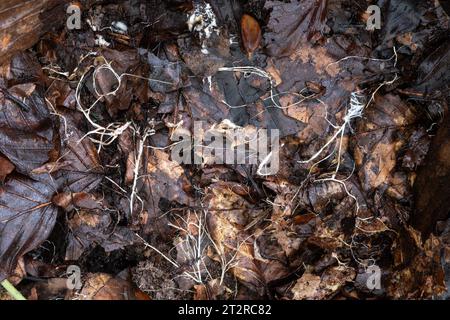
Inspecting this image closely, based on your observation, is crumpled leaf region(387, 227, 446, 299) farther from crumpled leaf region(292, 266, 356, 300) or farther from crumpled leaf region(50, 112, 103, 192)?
crumpled leaf region(50, 112, 103, 192)

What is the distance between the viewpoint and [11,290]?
2.20 m

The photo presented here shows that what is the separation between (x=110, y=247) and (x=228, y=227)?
63 centimetres

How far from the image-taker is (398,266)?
212 cm

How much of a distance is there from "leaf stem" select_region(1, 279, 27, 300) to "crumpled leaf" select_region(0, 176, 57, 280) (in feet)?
0.18

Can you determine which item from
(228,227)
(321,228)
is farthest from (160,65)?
(321,228)

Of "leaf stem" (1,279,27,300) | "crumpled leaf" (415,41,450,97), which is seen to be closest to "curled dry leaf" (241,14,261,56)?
"crumpled leaf" (415,41,450,97)

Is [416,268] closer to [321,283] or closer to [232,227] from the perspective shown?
[321,283]

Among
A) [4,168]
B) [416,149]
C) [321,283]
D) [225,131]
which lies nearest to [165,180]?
[225,131]

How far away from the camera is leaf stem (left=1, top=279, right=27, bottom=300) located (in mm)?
2193

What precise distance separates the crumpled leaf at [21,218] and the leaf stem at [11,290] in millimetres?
54

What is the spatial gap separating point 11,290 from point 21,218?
38cm

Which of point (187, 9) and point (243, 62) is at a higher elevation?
point (187, 9)

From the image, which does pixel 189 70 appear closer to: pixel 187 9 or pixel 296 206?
pixel 187 9
